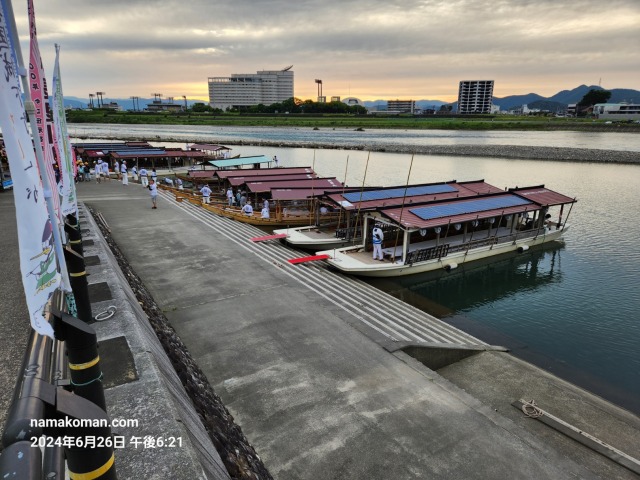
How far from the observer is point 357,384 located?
914 centimetres

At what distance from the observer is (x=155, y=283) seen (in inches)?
573

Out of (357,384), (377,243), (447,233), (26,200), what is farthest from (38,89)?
(447,233)

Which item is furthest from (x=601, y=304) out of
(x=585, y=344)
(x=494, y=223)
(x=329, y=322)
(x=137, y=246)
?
(x=137, y=246)

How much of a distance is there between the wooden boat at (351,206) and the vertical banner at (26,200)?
17960 mm

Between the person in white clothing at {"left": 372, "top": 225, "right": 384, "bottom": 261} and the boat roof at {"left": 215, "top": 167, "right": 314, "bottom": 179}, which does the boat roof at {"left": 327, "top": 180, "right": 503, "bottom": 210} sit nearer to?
the person in white clothing at {"left": 372, "top": 225, "right": 384, "bottom": 261}

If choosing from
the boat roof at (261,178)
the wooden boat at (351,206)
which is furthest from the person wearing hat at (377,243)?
the boat roof at (261,178)

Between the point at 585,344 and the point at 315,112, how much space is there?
599ft

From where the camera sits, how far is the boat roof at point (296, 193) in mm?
26422

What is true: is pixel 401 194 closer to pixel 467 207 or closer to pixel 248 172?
pixel 467 207

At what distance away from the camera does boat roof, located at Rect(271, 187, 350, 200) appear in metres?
26.4

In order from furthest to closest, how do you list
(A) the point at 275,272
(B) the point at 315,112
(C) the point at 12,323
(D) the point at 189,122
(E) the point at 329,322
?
(B) the point at 315,112 → (D) the point at 189,122 → (A) the point at 275,272 → (E) the point at 329,322 → (C) the point at 12,323

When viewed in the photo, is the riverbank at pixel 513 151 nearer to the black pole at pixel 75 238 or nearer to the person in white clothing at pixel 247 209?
the person in white clothing at pixel 247 209

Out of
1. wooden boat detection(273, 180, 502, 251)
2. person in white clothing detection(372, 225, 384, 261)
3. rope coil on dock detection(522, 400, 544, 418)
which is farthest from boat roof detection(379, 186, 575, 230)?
rope coil on dock detection(522, 400, 544, 418)

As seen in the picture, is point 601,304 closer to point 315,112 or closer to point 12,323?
point 12,323
